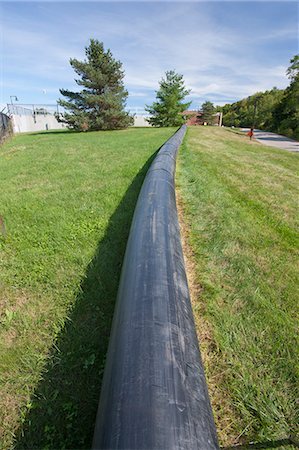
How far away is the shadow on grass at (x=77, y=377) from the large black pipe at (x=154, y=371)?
1.24ft

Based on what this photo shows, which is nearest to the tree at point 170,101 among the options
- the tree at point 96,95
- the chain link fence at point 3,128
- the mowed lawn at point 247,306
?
the tree at point 96,95

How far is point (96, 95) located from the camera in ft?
76.2

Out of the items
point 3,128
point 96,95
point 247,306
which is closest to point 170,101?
point 96,95

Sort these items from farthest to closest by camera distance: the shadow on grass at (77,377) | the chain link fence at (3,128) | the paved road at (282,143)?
1. the paved road at (282,143)
2. the chain link fence at (3,128)
3. the shadow on grass at (77,377)

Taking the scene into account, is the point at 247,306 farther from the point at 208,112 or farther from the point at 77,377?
the point at 208,112

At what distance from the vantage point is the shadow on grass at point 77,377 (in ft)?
4.05

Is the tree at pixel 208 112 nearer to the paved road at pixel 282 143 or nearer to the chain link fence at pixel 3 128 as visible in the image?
the paved road at pixel 282 143

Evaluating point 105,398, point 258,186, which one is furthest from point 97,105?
point 105,398

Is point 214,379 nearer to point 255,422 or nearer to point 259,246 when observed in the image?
point 255,422

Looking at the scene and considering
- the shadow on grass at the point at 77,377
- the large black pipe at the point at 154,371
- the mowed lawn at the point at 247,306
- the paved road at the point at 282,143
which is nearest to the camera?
the large black pipe at the point at 154,371

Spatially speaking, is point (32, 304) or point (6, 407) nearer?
point (6, 407)

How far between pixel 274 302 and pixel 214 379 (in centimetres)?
94

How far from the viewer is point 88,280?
233 centimetres

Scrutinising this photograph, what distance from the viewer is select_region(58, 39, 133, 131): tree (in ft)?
73.8
